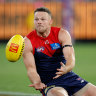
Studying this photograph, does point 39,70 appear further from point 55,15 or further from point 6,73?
point 55,15

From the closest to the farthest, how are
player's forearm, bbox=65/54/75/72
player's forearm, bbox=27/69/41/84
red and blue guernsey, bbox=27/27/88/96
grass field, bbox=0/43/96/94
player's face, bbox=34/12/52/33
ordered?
player's forearm, bbox=65/54/75/72, player's forearm, bbox=27/69/41/84, player's face, bbox=34/12/52/33, red and blue guernsey, bbox=27/27/88/96, grass field, bbox=0/43/96/94

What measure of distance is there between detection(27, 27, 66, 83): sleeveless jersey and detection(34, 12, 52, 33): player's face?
213 mm

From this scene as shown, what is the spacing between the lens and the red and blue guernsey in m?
6.76

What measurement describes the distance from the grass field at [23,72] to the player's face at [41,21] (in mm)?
2414

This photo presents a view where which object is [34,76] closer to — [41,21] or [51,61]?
[51,61]

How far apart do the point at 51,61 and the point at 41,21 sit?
71 centimetres

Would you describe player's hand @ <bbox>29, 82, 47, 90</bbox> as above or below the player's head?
below

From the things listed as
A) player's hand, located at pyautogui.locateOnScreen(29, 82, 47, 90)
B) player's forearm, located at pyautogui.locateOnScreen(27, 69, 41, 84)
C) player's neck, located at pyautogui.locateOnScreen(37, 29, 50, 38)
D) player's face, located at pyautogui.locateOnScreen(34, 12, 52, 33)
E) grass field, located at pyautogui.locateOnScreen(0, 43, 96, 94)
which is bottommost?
grass field, located at pyautogui.locateOnScreen(0, 43, 96, 94)

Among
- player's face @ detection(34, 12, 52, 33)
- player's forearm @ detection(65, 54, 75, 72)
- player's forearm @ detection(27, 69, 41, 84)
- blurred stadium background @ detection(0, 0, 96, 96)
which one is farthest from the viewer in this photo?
blurred stadium background @ detection(0, 0, 96, 96)

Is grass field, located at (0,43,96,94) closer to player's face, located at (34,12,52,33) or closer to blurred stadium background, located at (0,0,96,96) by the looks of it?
player's face, located at (34,12,52,33)

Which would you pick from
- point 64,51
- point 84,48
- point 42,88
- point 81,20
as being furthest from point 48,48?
point 81,20

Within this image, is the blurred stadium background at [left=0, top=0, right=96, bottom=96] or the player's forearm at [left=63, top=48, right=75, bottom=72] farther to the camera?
the blurred stadium background at [left=0, top=0, right=96, bottom=96]

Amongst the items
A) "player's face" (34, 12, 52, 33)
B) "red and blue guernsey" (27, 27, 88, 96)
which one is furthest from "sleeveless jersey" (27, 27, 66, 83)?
"player's face" (34, 12, 52, 33)

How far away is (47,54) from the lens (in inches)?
267
